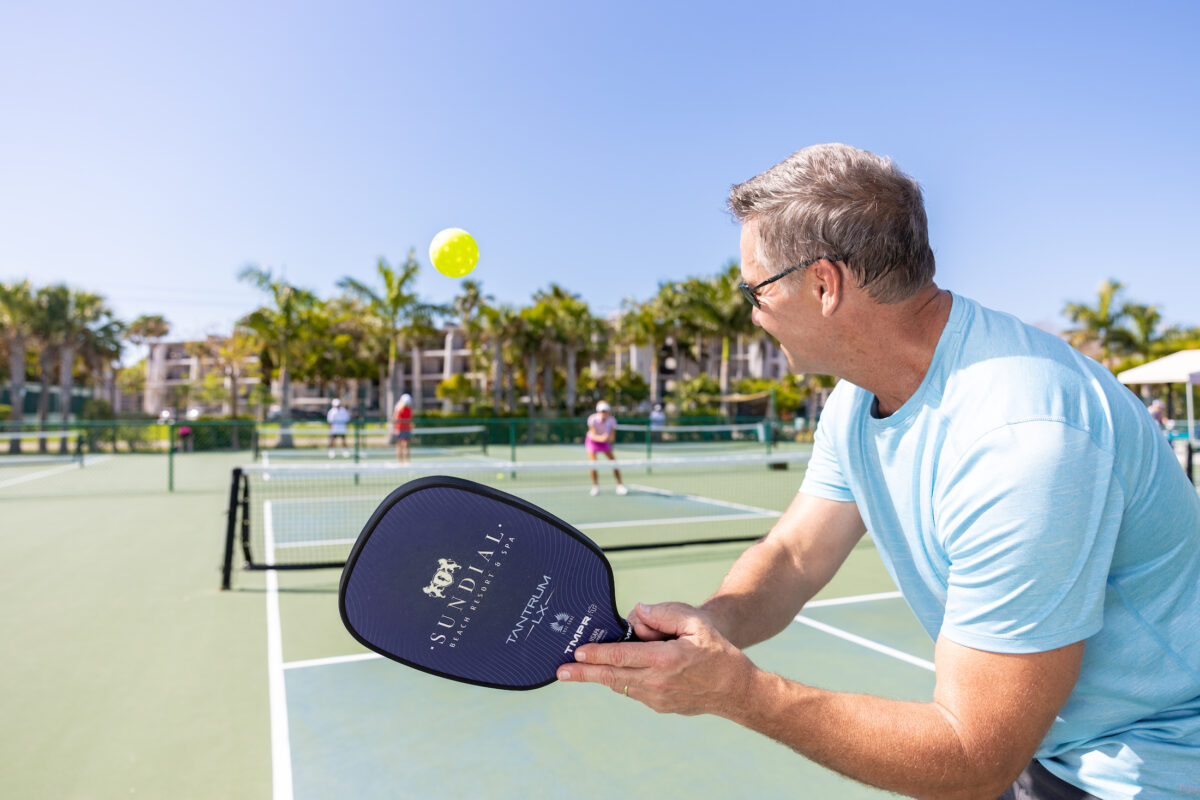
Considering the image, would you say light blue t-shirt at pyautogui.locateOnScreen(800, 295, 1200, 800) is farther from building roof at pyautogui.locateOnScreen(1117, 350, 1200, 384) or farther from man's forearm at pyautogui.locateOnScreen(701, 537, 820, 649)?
building roof at pyautogui.locateOnScreen(1117, 350, 1200, 384)

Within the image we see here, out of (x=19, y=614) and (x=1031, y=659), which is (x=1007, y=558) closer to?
(x=1031, y=659)

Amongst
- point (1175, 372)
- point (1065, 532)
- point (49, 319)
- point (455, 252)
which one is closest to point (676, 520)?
point (455, 252)

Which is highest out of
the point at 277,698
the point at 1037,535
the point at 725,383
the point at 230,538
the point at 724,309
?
the point at 724,309

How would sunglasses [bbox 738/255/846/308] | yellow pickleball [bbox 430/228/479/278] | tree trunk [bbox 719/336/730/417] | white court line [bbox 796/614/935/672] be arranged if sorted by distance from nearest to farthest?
1. sunglasses [bbox 738/255/846/308]
2. yellow pickleball [bbox 430/228/479/278]
3. white court line [bbox 796/614/935/672]
4. tree trunk [bbox 719/336/730/417]

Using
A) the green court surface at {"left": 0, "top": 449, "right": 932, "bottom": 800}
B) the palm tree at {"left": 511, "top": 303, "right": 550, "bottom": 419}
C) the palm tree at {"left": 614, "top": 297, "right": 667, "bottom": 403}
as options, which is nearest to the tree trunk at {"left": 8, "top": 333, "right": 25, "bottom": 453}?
the palm tree at {"left": 511, "top": 303, "right": 550, "bottom": 419}

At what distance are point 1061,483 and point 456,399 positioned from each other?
58885mm

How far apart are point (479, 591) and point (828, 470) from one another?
974mm

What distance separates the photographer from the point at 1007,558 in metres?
1.18

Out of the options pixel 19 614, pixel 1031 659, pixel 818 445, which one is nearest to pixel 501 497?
pixel 1031 659

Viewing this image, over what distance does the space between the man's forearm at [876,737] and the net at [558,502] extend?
14.8 ft

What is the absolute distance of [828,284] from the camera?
1522 mm

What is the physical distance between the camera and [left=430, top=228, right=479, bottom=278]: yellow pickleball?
390 cm

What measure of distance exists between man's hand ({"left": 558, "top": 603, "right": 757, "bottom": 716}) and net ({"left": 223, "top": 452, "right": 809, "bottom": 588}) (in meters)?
4.37

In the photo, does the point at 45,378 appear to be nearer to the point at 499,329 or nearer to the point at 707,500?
the point at 499,329
